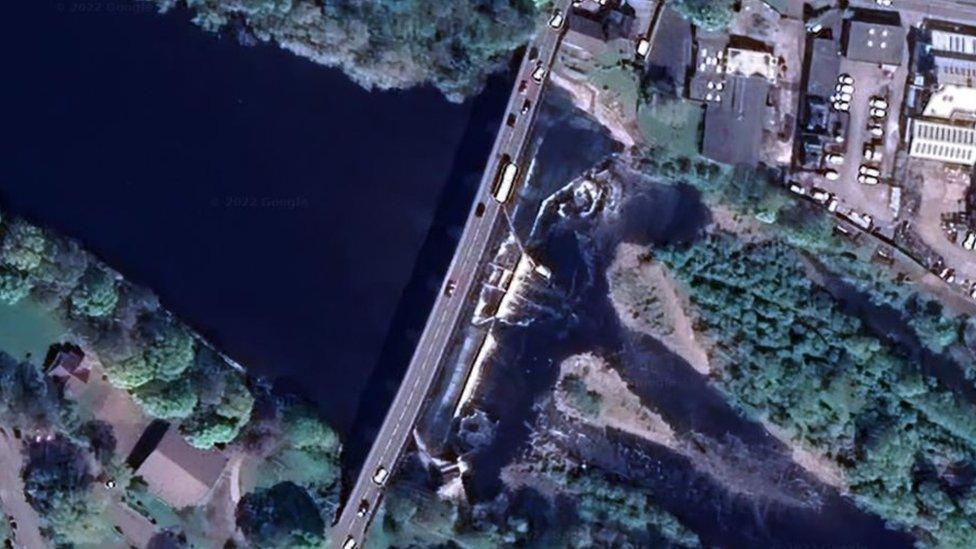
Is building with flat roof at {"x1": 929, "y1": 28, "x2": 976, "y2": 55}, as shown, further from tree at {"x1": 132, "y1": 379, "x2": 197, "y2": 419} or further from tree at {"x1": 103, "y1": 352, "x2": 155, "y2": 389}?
tree at {"x1": 103, "y1": 352, "x2": 155, "y2": 389}

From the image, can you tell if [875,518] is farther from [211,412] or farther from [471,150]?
[211,412]

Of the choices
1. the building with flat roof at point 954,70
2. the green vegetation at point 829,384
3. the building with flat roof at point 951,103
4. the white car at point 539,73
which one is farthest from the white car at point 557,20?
the building with flat roof at point 954,70

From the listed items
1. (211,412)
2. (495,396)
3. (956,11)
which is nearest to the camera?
(211,412)

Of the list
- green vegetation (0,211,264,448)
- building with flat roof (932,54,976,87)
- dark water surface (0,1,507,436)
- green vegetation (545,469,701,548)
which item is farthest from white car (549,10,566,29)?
green vegetation (0,211,264,448)

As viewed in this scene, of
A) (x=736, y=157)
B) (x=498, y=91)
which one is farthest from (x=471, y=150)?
(x=736, y=157)

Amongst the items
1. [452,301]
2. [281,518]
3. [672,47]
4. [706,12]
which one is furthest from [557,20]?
[281,518]

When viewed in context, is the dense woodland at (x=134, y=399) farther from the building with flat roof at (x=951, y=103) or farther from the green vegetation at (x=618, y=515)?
the building with flat roof at (x=951, y=103)
